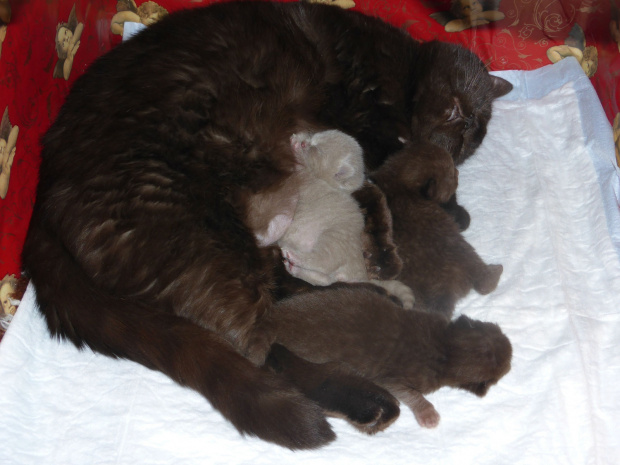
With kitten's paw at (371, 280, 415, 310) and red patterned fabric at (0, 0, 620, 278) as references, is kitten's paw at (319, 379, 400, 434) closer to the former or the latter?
kitten's paw at (371, 280, 415, 310)

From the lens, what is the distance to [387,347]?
5.62 ft

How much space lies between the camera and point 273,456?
1721 millimetres

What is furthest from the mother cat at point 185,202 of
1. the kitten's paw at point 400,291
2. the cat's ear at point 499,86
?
the cat's ear at point 499,86

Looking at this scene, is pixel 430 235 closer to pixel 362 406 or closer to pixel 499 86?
pixel 362 406

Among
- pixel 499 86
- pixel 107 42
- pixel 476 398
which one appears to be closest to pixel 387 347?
pixel 476 398

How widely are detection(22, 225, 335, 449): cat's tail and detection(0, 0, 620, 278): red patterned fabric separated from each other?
313 millimetres

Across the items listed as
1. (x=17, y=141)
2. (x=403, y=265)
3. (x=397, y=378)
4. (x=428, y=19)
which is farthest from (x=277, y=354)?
(x=428, y=19)

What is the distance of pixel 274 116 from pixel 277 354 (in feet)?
2.57

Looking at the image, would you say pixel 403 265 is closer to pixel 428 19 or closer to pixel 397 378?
pixel 397 378

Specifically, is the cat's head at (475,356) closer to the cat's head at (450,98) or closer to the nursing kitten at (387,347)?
the nursing kitten at (387,347)

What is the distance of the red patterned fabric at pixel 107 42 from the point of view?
1879mm

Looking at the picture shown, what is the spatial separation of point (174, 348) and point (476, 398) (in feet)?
3.12

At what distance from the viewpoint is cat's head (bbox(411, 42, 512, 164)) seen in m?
2.29

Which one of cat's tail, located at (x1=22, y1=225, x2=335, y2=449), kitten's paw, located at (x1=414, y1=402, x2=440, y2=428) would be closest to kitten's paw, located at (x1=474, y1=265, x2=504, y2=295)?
kitten's paw, located at (x1=414, y1=402, x2=440, y2=428)
